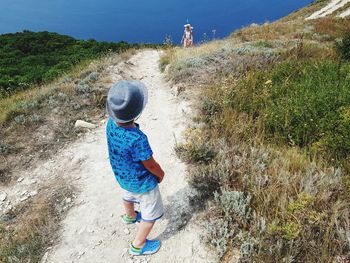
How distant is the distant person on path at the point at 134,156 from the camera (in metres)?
3.67

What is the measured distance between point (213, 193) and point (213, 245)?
0.82 meters

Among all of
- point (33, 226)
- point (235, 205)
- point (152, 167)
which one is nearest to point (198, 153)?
point (235, 205)

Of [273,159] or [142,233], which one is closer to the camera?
[142,233]

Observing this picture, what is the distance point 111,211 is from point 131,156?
1731 mm

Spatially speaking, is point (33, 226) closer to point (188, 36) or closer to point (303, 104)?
point (303, 104)

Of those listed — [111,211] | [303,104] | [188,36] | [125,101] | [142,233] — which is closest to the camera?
[125,101]

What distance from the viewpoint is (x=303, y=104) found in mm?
6793

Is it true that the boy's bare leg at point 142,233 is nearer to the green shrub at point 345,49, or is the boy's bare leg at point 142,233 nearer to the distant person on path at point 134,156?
the distant person on path at point 134,156

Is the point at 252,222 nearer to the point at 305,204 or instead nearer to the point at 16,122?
the point at 305,204

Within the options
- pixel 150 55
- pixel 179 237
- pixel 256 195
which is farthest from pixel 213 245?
pixel 150 55

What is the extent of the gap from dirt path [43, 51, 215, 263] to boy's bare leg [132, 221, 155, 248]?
0.20 meters

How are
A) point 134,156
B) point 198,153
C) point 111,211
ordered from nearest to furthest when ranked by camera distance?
point 134,156, point 111,211, point 198,153

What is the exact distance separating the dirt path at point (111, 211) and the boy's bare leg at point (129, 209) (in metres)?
0.20

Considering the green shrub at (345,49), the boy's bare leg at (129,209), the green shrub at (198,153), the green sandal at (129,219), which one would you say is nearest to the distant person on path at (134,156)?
the boy's bare leg at (129,209)
